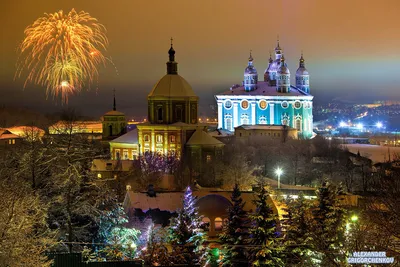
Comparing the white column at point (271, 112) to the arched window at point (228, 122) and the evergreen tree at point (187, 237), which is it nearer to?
the arched window at point (228, 122)

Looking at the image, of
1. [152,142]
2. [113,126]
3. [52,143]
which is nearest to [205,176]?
[152,142]

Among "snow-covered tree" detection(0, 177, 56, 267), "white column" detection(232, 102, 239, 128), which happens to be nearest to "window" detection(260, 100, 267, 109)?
"white column" detection(232, 102, 239, 128)

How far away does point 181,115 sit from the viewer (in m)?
54.1

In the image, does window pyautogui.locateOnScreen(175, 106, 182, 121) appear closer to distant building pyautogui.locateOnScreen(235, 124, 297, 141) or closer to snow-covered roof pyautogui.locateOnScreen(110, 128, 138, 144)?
snow-covered roof pyautogui.locateOnScreen(110, 128, 138, 144)

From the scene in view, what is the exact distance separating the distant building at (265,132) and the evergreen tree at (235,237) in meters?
52.1

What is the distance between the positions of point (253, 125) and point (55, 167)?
→ 196ft

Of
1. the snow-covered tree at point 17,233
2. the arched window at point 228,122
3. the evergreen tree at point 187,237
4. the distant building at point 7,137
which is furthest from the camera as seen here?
the arched window at point 228,122

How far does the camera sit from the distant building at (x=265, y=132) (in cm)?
7577

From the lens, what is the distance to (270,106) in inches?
3378

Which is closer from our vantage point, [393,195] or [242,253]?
[393,195]

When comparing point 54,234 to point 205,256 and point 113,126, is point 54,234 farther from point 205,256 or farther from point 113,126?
point 113,126

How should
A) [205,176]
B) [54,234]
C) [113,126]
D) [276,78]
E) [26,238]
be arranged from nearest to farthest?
1. [26,238]
2. [54,234]
3. [205,176]
4. [113,126]
5. [276,78]

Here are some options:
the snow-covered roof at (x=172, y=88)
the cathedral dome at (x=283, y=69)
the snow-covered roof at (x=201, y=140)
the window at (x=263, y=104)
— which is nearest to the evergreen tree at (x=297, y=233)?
the snow-covered roof at (x=201, y=140)

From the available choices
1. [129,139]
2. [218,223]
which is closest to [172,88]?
[129,139]
